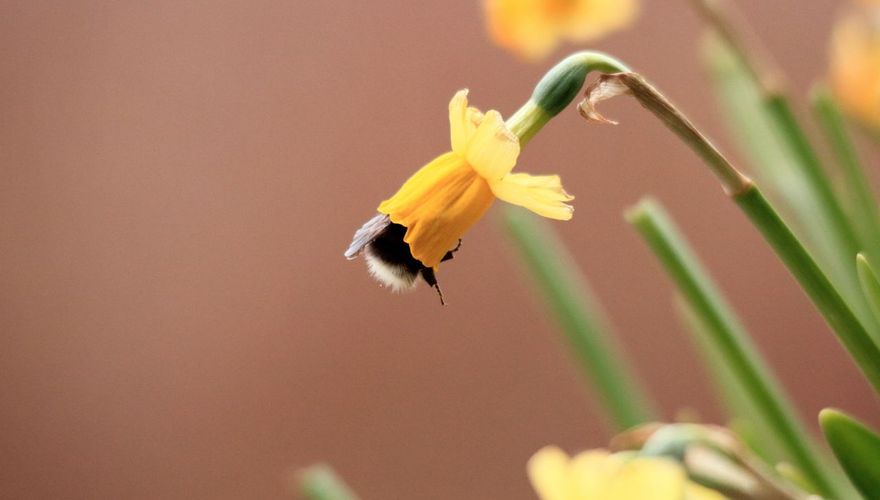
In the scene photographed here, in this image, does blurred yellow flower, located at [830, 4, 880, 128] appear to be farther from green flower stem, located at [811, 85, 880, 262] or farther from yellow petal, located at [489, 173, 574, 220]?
yellow petal, located at [489, 173, 574, 220]

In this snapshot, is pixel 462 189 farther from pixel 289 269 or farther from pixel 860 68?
pixel 289 269

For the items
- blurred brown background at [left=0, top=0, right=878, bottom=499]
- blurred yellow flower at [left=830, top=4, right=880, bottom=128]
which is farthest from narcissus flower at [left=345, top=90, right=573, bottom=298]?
blurred brown background at [left=0, top=0, right=878, bottom=499]

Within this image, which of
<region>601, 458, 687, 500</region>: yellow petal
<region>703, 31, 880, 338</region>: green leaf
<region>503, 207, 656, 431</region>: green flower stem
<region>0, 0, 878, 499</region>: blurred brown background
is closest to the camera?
<region>601, 458, 687, 500</region>: yellow petal

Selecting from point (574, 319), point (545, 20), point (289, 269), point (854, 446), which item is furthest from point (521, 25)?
point (289, 269)

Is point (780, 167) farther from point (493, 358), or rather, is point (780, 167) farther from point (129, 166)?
point (129, 166)

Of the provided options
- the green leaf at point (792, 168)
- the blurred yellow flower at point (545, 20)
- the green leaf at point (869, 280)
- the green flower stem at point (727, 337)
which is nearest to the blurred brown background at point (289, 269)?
the green leaf at point (792, 168)

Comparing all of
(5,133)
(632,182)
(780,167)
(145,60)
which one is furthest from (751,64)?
(5,133)

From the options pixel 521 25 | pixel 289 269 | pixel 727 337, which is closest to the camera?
pixel 727 337
